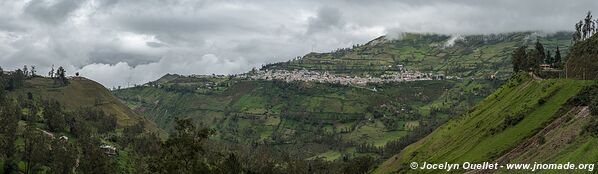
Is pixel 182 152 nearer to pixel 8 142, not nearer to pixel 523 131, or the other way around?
pixel 523 131

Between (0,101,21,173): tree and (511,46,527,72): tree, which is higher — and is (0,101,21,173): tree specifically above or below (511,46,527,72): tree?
below

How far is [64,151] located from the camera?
14950cm

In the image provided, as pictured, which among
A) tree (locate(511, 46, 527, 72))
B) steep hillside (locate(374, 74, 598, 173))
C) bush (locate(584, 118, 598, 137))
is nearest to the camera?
bush (locate(584, 118, 598, 137))

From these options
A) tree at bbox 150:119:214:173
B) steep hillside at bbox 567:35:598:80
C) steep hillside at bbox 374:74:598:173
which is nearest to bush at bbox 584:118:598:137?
steep hillside at bbox 374:74:598:173

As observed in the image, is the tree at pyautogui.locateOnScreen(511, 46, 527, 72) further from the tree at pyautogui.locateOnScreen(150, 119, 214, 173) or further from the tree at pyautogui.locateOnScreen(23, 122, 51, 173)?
the tree at pyautogui.locateOnScreen(23, 122, 51, 173)

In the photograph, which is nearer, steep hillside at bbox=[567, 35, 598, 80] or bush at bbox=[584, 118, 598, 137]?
bush at bbox=[584, 118, 598, 137]

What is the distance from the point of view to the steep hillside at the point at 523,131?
228 ft

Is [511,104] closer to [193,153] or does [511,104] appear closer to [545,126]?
[545,126]

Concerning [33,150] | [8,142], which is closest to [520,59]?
[33,150]

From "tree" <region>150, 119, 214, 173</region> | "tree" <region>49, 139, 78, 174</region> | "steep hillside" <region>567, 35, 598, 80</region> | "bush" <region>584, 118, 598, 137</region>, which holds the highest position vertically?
"steep hillside" <region>567, 35, 598, 80</region>

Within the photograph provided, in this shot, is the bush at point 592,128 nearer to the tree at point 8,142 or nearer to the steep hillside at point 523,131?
the steep hillside at point 523,131

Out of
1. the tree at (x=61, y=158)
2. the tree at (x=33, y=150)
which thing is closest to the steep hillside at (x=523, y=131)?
the tree at (x=61, y=158)

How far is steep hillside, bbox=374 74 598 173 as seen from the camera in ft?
228

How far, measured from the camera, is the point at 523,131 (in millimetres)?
95000
